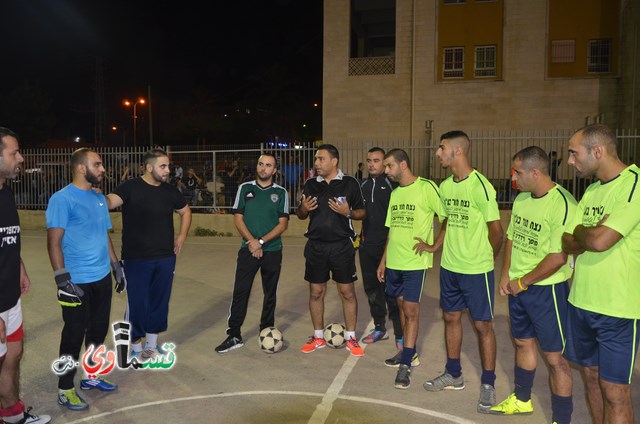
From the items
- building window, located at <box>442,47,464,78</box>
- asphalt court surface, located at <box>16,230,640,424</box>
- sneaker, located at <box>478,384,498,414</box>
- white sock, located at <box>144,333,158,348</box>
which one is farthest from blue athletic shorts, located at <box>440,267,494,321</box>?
building window, located at <box>442,47,464,78</box>

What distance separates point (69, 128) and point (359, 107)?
237ft

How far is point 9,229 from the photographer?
143 inches

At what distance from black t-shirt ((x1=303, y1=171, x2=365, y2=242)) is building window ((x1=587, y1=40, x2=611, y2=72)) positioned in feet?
69.6

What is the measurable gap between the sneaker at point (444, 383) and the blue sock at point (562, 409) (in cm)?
102

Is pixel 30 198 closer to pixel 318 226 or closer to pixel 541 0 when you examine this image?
pixel 318 226

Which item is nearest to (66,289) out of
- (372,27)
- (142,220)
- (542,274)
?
(142,220)

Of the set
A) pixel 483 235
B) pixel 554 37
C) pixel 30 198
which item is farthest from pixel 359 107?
pixel 483 235

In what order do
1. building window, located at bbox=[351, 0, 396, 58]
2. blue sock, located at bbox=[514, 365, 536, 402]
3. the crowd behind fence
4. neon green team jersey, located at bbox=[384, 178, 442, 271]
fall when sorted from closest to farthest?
blue sock, located at bbox=[514, 365, 536, 402]
neon green team jersey, located at bbox=[384, 178, 442, 271]
the crowd behind fence
building window, located at bbox=[351, 0, 396, 58]

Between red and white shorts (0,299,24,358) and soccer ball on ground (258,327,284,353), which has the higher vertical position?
red and white shorts (0,299,24,358)

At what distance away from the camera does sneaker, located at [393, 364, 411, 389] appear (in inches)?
→ 190

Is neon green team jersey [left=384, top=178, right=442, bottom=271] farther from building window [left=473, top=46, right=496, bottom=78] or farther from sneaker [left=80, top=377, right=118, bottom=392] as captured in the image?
building window [left=473, top=46, right=496, bottom=78]

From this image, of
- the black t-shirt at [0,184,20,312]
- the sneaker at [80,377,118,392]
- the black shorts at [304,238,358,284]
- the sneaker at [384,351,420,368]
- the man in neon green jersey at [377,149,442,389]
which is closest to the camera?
the black t-shirt at [0,184,20,312]

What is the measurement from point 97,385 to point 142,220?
1592 mm

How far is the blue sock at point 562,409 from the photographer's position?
12.7ft
